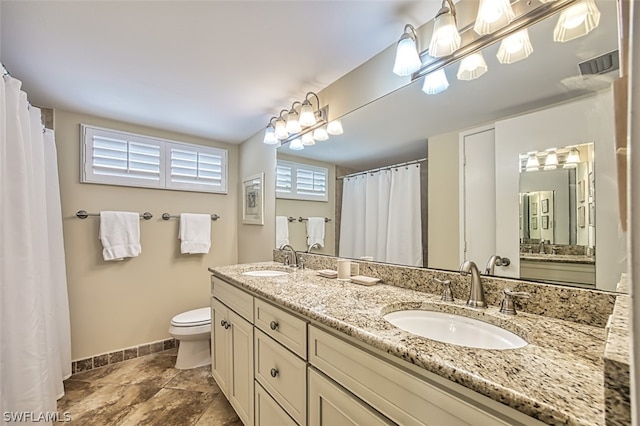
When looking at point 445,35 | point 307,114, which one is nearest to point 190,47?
point 307,114

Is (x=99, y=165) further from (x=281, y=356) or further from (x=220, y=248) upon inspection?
(x=281, y=356)

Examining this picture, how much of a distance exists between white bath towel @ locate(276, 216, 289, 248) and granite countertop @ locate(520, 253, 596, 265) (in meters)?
1.65

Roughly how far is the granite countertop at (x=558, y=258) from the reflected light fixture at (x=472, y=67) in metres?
0.75

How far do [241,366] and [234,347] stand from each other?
123 mm

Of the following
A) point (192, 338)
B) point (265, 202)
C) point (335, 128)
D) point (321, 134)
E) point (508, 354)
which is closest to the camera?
point (508, 354)

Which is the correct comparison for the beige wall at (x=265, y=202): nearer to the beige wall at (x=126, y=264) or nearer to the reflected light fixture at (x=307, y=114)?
the beige wall at (x=126, y=264)

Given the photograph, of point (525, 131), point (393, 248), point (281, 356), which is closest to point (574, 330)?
point (525, 131)

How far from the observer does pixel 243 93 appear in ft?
6.31

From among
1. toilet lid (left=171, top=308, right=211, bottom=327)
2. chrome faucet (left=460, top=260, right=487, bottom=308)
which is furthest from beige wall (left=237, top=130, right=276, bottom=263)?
chrome faucet (left=460, top=260, right=487, bottom=308)

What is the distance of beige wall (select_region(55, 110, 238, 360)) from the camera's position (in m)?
2.21

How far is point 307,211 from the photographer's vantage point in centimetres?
217

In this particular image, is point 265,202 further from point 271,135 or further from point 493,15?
point 493,15

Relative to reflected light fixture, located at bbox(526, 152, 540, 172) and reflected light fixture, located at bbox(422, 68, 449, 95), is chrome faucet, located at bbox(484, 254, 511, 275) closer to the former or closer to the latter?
reflected light fixture, located at bbox(526, 152, 540, 172)

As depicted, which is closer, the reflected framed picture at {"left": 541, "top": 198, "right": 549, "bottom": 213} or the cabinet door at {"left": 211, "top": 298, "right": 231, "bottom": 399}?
the reflected framed picture at {"left": 541, "top": 198, "right": 549, "bottom": 213}
